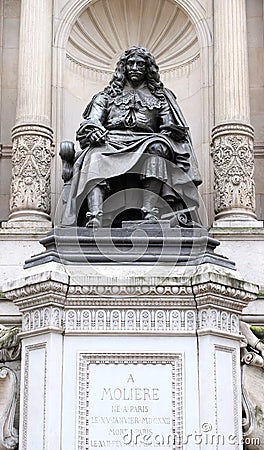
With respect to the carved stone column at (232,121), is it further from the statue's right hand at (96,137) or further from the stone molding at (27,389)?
the stone molding at (27,389)

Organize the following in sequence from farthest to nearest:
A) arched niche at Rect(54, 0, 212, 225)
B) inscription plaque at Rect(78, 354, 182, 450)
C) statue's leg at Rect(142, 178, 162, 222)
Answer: arched niche at Rect(54, 0, 212, 225)
statue's leg at Rect(142, 178, 162, 222)
inscription plaque at Rect(78, 354, 182, 450)

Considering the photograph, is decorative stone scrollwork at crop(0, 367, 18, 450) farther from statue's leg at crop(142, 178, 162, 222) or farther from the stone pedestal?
statue's leg at crop(142, 178, 162, 222)

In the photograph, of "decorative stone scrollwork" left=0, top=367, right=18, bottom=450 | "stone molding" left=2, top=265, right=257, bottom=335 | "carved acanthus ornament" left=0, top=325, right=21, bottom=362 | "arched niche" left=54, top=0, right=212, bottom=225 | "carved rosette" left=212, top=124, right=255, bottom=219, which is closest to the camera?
"stone molding" left=2, top=265, right=257, bottom=335

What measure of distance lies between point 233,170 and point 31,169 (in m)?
2.88

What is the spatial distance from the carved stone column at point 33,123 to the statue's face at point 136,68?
79.6 inches

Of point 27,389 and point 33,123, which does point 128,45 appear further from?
point 27,389

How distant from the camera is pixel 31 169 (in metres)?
12.4

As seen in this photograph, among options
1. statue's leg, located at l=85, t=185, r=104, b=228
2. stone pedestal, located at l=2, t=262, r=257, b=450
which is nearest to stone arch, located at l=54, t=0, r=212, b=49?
statue's leg, located at l=85, t=185, r=104, b=228

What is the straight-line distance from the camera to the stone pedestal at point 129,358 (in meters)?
7.50

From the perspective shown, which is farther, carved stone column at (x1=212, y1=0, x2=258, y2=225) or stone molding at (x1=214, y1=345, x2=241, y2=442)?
carved stone column at (x1=212, y1=0, x2=258, y2=225)

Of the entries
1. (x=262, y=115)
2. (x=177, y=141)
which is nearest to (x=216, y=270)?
(x=177, y=141)

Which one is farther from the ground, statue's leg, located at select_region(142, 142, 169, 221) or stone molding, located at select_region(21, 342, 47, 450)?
statue's leg, located at select_region(142, 142, 169, 221)

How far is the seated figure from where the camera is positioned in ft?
33.9

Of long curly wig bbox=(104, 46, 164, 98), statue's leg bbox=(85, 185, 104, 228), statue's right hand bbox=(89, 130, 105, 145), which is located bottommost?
statue's leg bbox=(85, 185, 104, 228)
